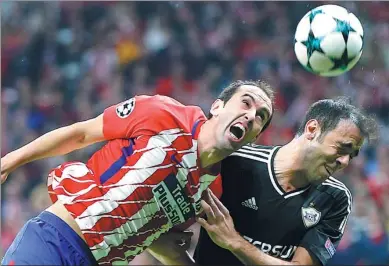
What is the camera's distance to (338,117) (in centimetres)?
356

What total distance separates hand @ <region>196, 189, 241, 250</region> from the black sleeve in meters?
0.41

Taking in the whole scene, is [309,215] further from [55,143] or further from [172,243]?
[55,143]

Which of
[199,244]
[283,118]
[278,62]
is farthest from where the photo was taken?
[278,62]

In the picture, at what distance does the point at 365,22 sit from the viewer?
26.4ft

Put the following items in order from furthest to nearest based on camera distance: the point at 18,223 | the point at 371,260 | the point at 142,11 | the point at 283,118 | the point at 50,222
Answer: the point at 142,11 < the point at 283,118 < the point at 18,223 < the point at 371,260 < the point at 50,222

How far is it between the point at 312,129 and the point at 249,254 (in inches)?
27.7

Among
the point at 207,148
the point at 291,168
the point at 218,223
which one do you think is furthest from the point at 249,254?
the point at 207,148

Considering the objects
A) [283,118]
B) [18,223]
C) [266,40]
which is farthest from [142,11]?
[18,223]

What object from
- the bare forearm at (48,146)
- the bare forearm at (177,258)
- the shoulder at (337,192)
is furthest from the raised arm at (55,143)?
the shoulder at (337,192)

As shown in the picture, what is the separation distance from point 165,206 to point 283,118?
159 inches

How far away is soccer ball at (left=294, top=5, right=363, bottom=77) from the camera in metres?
3.69

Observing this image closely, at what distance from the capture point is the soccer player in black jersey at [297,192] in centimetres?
354

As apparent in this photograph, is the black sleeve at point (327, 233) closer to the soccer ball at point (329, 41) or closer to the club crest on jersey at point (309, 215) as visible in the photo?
the club crest on jersey at point (309, 215)

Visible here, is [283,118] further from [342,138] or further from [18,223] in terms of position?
[342,138]
